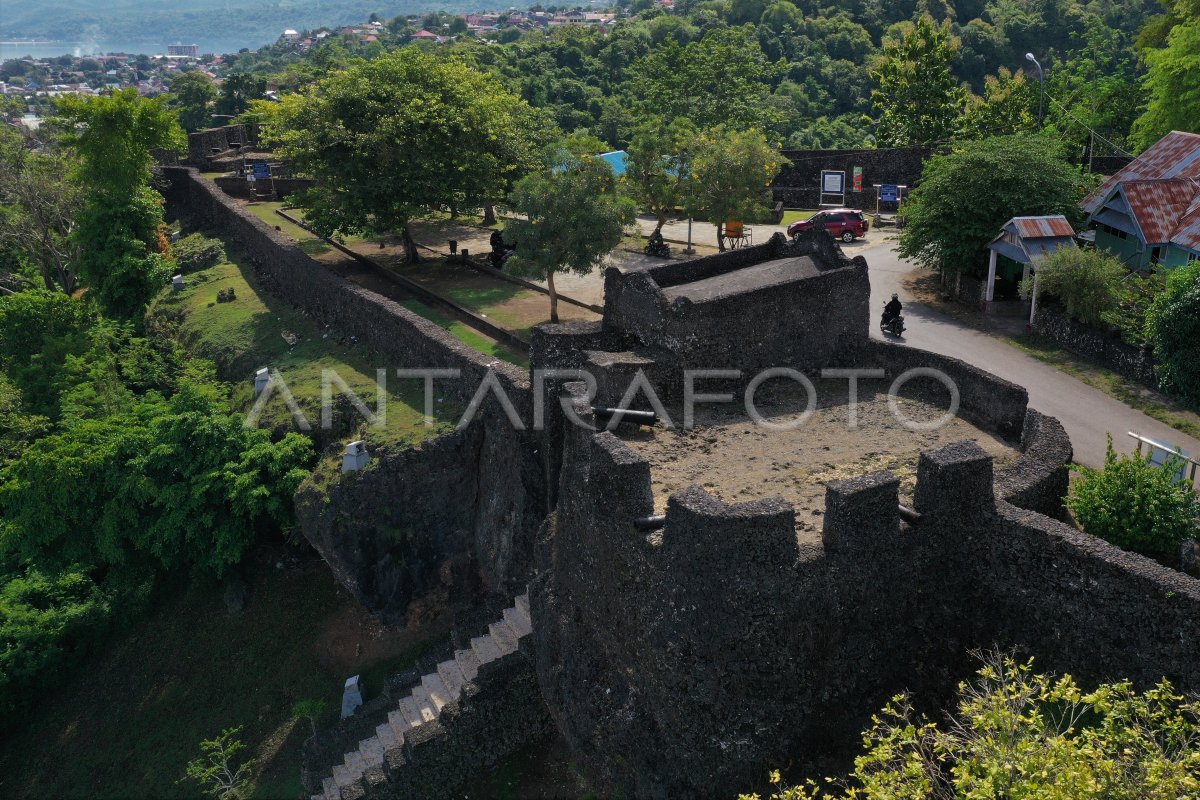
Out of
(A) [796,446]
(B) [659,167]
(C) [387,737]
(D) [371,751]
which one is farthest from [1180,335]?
(D) [371,751]

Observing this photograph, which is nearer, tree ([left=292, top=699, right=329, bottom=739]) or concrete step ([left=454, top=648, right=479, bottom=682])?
concrete step ([left=454, top=648, right=479, bottom=682])

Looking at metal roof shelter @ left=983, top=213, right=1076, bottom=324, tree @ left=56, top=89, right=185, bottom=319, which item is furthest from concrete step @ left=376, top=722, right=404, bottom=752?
tree @ left=56, top=89, right=185, bottom=319

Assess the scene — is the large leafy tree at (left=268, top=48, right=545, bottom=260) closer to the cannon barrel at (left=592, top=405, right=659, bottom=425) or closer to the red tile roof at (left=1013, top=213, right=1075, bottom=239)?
the red tile roof at (left=1013, top=213, right=1075, bottom=239)

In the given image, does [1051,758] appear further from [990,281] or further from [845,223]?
[845,223]

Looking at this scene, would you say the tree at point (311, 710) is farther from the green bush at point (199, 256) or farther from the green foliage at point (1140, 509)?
the green bush at point (199, 256)

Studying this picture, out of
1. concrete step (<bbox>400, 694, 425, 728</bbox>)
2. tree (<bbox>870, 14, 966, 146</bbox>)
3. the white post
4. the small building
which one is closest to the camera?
concrete step (<bbox>400, 694, 425, 728</bbox>)
